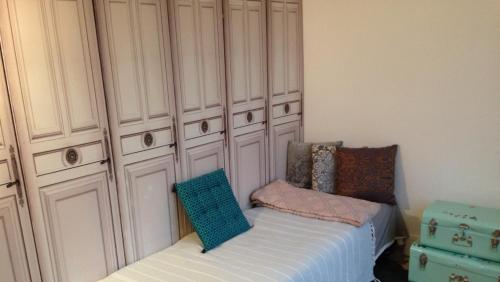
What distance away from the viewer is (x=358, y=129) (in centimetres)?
312

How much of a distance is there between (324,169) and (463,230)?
104 centimetres

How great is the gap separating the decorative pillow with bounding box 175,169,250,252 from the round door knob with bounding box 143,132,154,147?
1.02 feet

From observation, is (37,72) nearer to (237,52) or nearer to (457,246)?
(237,52)

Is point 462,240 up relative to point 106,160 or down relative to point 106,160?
down

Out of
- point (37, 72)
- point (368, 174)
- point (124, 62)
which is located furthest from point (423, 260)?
point (37, 72)

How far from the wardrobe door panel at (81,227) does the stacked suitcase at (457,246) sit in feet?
6.18

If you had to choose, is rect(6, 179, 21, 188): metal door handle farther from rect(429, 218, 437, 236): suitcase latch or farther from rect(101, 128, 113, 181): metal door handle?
rect(429, 218, 437, 236): suitcase latch

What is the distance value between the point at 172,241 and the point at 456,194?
1.95 meters

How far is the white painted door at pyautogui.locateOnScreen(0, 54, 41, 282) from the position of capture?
5.52ft

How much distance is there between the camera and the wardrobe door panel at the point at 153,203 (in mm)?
2203

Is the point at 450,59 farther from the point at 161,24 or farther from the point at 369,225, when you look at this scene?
the point at 161,24

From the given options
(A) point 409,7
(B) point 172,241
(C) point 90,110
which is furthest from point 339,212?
(C) point 90,110

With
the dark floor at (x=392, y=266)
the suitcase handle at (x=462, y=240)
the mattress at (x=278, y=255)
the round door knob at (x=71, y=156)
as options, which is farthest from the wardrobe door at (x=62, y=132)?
the suitcase handle at (x=462, y=240)

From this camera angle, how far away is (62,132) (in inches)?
73.6
